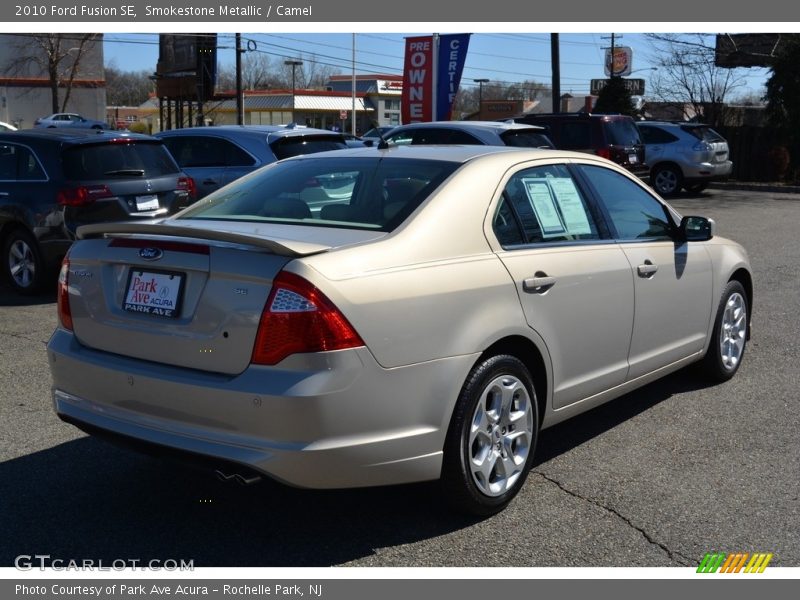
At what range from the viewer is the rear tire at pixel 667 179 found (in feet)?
75.2

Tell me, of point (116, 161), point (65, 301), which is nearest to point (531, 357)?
point (65, 301)

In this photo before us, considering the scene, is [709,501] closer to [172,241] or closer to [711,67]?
[172,241]

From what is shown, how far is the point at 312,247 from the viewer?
3.67 m

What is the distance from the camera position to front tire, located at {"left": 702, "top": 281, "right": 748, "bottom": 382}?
6242mm

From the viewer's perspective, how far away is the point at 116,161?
955 cm

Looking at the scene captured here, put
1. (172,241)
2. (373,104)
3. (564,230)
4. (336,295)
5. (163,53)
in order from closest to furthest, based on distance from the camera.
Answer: (336,295)
(172,241)
(564,230)
(163,53)
(373,104)

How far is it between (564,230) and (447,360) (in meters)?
1.34

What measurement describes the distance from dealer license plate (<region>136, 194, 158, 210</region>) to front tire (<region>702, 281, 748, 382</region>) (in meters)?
5.88

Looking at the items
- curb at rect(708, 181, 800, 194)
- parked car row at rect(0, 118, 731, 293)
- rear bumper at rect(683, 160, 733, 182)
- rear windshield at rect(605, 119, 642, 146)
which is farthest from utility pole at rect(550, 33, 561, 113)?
parked car row at rect(0, 118, 731, 293)

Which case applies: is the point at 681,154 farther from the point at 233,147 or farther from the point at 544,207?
the point at 544,207

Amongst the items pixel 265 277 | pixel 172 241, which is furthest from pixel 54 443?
pixel 265 277

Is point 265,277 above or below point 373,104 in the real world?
below

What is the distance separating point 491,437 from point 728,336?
3.00m

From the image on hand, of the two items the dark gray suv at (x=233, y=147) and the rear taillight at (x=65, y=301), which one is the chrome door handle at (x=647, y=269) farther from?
the dark gray suv at (x=233, y=147)
